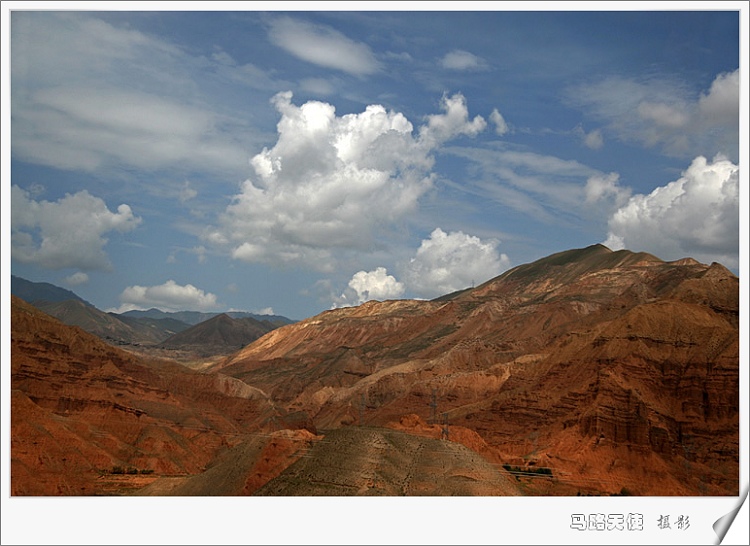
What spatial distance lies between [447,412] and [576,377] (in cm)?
1010

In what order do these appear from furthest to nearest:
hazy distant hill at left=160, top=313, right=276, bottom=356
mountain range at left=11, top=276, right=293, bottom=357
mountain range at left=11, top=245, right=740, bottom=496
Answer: hazy distant hill at left=160, top=313, right=276, bottom=356 → mountain range at left=11, top=276, right=293, bottom=357 → mountain range at left=11, top=245, right=740, bottom=496

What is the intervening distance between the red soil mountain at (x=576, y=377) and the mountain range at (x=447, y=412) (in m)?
0.16

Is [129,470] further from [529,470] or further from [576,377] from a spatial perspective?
[576,377]

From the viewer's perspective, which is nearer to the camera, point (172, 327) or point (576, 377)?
point (576, 377)

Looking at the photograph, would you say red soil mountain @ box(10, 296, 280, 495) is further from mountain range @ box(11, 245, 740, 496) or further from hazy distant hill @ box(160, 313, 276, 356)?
hazy distant hill @ box(160, 313, 276, 356)

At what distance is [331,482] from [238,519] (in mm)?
6291

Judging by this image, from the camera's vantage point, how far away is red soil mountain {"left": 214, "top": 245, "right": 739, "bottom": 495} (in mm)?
43688

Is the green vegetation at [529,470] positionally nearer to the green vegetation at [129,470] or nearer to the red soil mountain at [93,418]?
the red soil mountain at [93,418]

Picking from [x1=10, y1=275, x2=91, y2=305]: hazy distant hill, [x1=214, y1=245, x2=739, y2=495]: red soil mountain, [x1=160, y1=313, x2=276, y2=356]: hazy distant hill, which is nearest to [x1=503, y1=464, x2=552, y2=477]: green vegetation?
[x1=214, y1=245, x2=739, y2=495]: red soil mountain

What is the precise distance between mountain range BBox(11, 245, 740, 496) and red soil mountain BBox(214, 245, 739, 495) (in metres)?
0.16

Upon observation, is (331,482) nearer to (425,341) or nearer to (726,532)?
(726,532)

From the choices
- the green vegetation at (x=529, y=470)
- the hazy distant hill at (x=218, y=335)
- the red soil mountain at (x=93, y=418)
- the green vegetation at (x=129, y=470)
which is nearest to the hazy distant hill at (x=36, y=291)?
the red soil mountain at (x=93, y=418)

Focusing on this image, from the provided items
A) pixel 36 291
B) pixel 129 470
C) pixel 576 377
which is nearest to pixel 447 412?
pixel 576 377

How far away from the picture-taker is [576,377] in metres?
55.6
